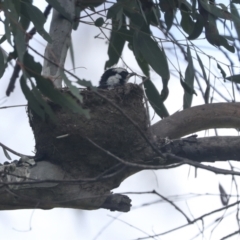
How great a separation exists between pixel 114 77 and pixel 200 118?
1065 millimetres

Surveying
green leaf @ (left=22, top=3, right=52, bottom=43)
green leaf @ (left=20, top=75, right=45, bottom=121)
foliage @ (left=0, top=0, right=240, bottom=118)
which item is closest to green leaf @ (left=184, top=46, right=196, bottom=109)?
foliage @ (left=0, top=0, right=240, bottom=118)

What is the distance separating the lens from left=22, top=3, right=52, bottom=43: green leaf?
8.54ft

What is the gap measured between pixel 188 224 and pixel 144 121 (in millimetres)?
1020

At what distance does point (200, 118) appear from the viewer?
268cm

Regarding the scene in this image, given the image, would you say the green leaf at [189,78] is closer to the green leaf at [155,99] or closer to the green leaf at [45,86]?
the green leaf at [155,99]

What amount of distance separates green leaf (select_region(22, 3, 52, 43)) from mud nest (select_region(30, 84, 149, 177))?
31cm

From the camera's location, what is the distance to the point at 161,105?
10.2 ft

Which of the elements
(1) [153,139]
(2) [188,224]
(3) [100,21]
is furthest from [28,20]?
(2) [188,224]

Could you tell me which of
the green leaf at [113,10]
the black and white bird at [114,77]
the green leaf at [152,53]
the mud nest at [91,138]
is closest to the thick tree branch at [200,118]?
the mud nest at [91,138]

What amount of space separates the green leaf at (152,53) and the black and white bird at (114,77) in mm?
604

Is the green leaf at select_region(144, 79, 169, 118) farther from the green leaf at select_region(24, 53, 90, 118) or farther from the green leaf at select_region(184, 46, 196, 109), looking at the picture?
the green leaf at select_region(24, 53, 90, 118)

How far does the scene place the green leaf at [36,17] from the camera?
2604 mm

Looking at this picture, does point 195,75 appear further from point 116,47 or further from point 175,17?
point 116,47

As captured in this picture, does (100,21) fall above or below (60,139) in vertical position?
above
